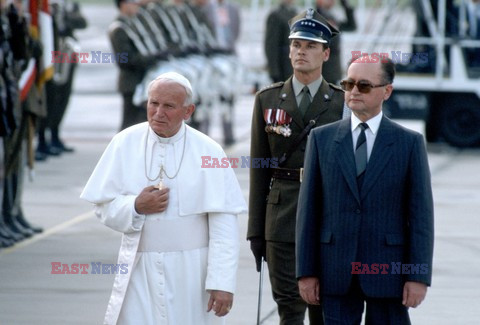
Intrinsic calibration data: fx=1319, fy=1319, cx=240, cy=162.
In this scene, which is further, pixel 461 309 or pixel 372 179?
pixel 461 309

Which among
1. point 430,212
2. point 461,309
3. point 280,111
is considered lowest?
point 461,309

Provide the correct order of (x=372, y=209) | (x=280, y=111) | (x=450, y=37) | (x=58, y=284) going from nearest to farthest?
1. (x=372, y=209)
2. (x=280, y=111)
3. (x=58, y=284)
4. (x=450, y=37)

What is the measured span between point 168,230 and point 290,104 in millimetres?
1342

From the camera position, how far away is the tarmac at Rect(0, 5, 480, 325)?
29.4 feet

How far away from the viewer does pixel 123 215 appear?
5797 mm

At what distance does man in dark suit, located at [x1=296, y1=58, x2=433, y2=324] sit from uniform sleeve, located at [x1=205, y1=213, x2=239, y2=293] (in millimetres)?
310

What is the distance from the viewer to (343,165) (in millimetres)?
5754

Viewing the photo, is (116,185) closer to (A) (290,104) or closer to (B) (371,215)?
(B) (371,215)

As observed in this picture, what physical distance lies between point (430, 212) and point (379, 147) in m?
0.36

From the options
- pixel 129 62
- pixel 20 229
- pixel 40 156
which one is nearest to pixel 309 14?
pixel 20 229

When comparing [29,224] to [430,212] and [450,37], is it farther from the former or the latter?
[450,37]

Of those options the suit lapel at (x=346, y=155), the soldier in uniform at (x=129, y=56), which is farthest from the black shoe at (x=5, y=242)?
the suit lapel at (x=346, y=155)

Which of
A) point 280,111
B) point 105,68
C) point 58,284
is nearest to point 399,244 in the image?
point 280,111

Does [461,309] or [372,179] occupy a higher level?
[372,179]
